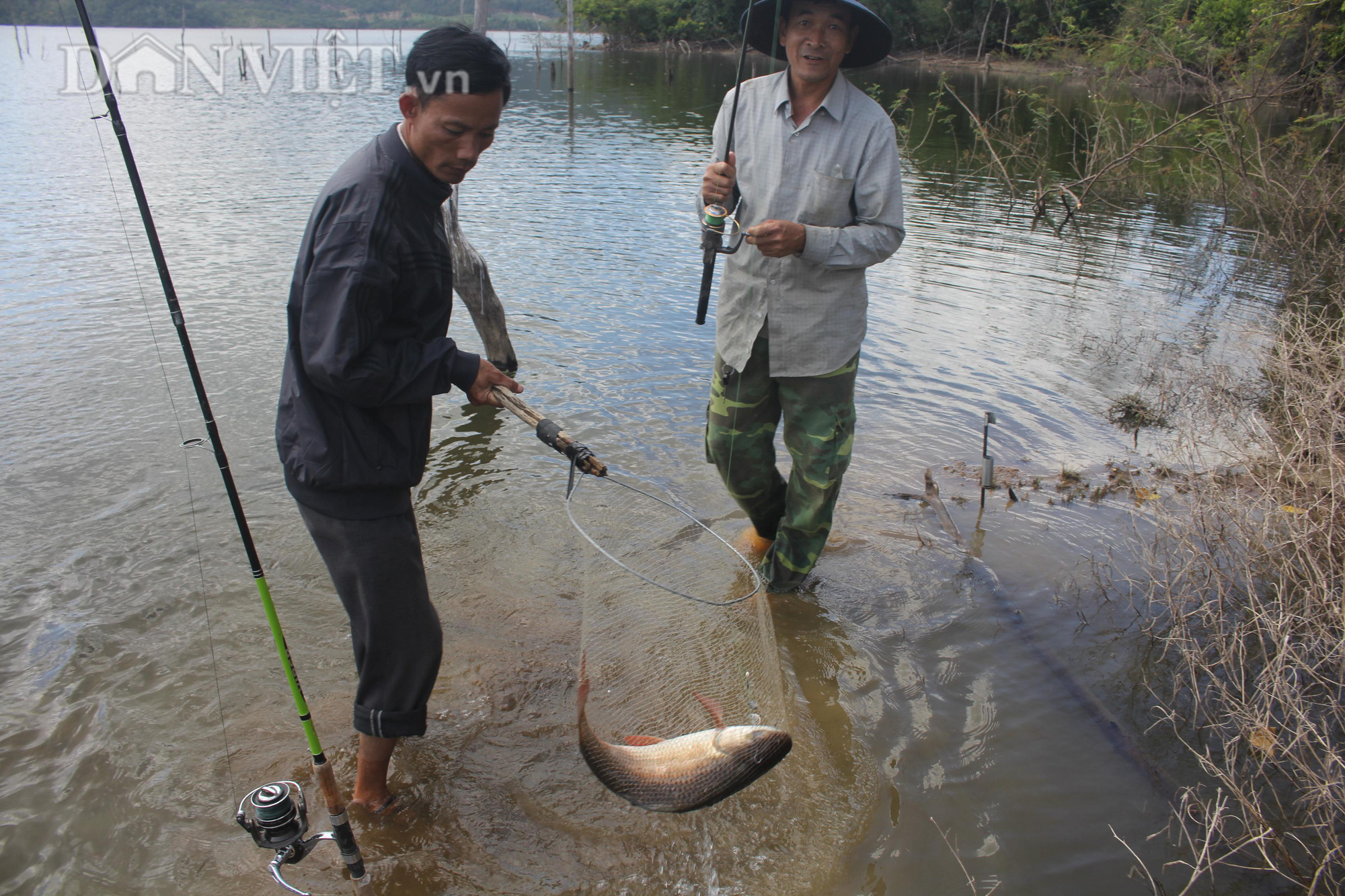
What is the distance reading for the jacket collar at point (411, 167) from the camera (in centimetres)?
211

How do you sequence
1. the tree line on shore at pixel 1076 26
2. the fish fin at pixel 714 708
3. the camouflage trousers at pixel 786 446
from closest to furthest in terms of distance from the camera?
1. the fish fin at pixel 714 708
2. the camouflage trousers at pixel 786 446
3. the tree line on shore at pixel 1076 26

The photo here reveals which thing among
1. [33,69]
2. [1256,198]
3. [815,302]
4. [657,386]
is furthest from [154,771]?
[33,69]

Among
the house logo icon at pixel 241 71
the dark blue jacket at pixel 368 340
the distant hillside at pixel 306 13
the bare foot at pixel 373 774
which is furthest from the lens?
the distant hillside at pixel 306 13

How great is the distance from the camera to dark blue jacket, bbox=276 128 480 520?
2000 mm

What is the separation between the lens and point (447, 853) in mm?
2617

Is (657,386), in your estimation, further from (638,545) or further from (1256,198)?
(1256,198)

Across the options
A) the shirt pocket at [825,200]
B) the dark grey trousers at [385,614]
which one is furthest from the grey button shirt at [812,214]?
the dark grey trousers at [385,614]

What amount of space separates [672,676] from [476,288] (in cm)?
441

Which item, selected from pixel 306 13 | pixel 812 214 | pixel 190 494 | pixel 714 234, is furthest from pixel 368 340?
pixel 306 13

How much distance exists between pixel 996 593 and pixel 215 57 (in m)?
52.3

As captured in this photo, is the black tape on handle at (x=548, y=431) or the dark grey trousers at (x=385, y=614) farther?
the black tape on handle at (x=548, y=431)
